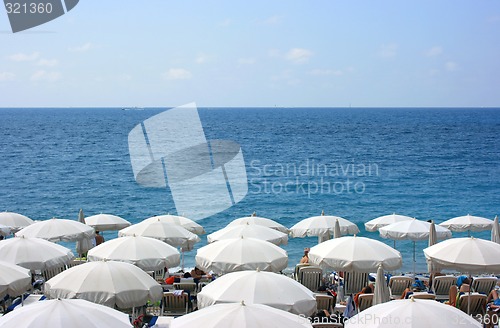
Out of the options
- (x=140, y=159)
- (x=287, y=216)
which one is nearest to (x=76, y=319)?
(x=287, y=216)

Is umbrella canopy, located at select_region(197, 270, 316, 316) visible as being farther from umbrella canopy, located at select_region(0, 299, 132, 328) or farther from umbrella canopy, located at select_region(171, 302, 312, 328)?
umbrella canopy, located at select_region(0, 299, 132, 328)

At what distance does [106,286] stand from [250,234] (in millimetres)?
5652

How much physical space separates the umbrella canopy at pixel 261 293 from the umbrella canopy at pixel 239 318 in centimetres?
151

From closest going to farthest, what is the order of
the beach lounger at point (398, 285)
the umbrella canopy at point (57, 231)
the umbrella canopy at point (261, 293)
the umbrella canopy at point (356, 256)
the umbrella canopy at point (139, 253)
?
the umbrella canopy at point (261, 293) < the umbrella canopy at point (356, 256) < the umbrella canopy at point (139, 253) < the beach lounger at point (398, 285) < the umbrella canopy at point (57, 231)

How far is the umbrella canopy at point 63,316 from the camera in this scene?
7613mm

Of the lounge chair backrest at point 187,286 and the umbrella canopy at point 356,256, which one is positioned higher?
the umbrella canopy at point 356,256

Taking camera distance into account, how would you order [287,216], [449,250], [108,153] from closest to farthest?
[449,250] < [287,216] < [108,153]

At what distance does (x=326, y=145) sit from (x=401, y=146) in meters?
10.7

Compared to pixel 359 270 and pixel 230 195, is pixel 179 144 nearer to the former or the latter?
pixel 230 195

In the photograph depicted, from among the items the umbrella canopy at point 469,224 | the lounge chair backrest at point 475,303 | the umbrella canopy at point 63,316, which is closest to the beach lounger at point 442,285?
the lounge chair backrest at point 475,303

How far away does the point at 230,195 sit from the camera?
1754 inches

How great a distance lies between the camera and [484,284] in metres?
13.8

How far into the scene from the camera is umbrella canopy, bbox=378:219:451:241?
16.7 metres

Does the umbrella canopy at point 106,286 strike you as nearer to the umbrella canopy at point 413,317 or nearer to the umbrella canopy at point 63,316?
the umbrella canopy at point 63,316
